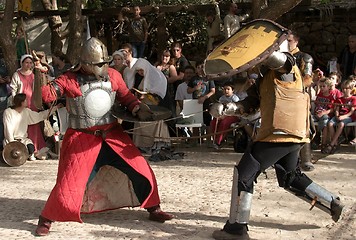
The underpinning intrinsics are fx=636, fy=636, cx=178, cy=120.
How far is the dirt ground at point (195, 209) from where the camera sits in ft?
16.9

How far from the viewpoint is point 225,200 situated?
609cm

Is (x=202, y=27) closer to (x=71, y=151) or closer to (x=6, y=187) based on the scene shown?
(x=6, y=187)

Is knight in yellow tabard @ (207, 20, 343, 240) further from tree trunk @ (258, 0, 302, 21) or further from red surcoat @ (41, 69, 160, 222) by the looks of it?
tree trunk @ (258, 0, 302, 21)

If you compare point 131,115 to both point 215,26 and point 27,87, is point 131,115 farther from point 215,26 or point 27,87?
point 215,26

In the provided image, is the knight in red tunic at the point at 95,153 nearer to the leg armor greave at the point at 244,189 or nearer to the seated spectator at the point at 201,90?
the leg armor greave at the point at 244,189

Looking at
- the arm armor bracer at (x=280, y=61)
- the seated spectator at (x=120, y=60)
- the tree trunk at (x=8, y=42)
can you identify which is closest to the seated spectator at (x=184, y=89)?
the seated spectator at (x=120, y=60)

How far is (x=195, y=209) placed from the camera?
5793 mm

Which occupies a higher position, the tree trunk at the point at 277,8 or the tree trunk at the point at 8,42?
the tree trunk at the point at 277,8

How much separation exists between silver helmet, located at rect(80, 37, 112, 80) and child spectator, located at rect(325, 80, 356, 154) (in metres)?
4.18

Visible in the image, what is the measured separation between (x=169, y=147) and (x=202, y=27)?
626 cm

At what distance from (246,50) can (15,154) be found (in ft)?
15.3

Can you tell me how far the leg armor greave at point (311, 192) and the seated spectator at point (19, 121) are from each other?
4.35m

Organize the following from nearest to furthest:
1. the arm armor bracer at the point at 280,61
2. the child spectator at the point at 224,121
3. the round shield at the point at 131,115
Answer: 1. the arm armor bracer at the point at 280,61
2. the round shield at the point at 131,115
3. the child spectator at the point at 224,121

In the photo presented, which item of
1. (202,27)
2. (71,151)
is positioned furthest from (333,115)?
(202,27)
